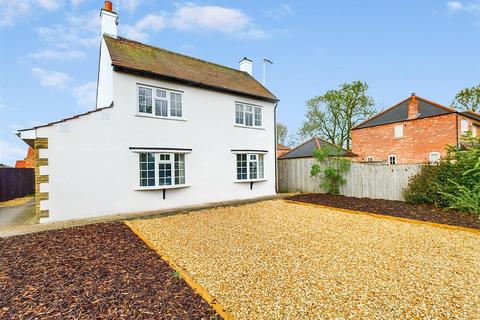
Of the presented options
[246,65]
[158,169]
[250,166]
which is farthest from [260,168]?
[246,65]

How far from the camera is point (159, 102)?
31.6ft

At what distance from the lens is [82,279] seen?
346 centimetres

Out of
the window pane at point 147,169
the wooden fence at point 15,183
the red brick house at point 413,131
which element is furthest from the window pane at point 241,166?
the red brick house at point 413,131

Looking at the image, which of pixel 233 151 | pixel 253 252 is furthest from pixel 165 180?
pixel 253 252

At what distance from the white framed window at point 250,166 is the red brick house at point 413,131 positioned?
1718cm

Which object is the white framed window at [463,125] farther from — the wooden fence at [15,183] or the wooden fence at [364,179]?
the wooden fence at [15,183]

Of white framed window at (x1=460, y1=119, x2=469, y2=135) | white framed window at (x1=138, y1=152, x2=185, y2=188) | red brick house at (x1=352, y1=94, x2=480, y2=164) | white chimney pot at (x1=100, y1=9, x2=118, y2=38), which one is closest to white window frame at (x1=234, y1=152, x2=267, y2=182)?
white framed window at (x1=138, y1=152, x2=185, y2=188)

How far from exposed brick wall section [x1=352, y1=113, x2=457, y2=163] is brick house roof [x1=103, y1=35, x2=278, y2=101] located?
17272 mm

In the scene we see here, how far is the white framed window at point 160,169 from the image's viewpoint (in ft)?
29.7

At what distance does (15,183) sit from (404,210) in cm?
2159

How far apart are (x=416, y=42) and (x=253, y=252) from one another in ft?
51.5

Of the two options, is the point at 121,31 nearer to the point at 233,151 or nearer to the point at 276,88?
the point at 233,151

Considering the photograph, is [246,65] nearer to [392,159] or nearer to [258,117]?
[258,117]

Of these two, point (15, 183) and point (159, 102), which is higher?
point (159, 102)
